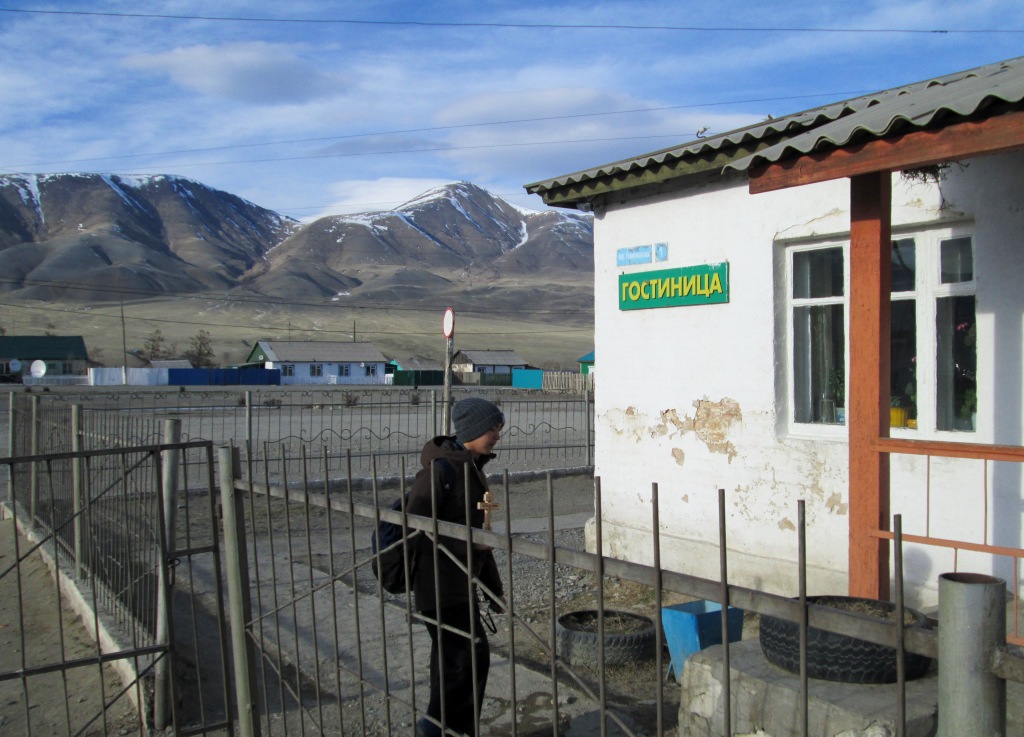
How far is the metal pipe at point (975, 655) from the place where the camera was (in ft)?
4.74

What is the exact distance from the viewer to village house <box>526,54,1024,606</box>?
180 inches

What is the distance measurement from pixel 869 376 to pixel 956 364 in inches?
57.4

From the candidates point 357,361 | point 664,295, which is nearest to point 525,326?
point 357,361

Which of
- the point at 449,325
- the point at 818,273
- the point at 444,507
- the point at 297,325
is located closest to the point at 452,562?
the point at 444,507

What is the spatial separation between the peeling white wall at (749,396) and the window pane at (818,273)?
158 millimetres

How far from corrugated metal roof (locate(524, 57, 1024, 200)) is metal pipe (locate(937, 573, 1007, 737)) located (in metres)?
2.95

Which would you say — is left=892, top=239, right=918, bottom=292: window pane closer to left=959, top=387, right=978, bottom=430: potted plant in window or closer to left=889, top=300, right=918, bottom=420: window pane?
left=889, top=300, right=918, bottom=420: window pane

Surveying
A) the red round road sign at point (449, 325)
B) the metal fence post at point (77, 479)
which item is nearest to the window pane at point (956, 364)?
the metal fence post at point (77, 479)

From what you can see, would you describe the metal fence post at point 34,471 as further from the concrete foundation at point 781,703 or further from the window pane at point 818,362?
the concrete foundation at point 781,703

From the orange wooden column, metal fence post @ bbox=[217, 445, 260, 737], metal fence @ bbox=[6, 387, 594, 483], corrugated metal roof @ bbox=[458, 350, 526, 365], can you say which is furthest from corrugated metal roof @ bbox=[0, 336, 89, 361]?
the orange wooden column

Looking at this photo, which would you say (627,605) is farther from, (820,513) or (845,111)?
(845,111)

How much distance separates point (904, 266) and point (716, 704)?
12.4ft

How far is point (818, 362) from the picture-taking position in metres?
6.62

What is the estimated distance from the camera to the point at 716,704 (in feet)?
11.0
